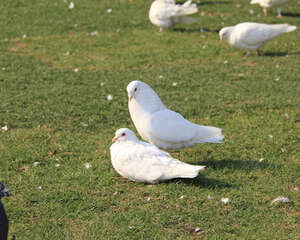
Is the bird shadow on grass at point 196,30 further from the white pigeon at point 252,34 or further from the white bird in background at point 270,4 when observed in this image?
the white pigeon at point 252,34

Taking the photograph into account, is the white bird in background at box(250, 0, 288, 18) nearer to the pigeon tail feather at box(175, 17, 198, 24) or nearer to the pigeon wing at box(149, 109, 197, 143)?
the pigeon tail feather at box(175, 17, 198, 24)

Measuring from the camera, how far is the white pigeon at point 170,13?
11.1 metres

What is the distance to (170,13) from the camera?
11.1 m

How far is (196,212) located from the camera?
15.9 ft

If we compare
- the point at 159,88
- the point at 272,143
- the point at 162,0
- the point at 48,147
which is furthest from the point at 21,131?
A: the point at 162,0

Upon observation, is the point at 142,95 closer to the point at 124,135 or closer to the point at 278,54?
the point at 124,135

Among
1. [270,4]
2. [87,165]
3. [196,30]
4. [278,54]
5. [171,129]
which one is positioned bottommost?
[278,54]

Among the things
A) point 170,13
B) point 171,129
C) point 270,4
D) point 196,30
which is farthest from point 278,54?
point 171,129

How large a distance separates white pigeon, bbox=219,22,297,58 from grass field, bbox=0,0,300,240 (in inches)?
14.1

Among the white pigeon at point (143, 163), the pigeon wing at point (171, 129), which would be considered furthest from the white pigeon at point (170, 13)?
the white pigeon at point (143, 163)

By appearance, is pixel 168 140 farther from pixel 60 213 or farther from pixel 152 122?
pixel 60 213

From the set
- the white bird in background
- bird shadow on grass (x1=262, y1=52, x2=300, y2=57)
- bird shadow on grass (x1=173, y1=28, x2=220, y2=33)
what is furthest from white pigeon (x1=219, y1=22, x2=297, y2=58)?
the white bird in background

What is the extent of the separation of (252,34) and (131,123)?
349cm

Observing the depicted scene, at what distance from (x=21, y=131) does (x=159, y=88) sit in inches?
95.2
